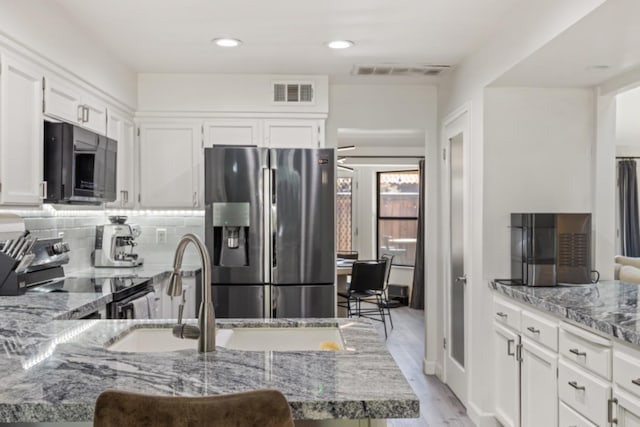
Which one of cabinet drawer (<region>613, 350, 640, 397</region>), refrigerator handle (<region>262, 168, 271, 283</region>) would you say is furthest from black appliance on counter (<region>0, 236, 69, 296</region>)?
cabinet drawer (<region>613, 350, 640, 397</region>)

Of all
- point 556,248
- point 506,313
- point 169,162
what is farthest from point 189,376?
point 169,162

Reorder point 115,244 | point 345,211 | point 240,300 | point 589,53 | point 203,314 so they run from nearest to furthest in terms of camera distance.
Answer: point 203,314, point 589,53, point 240,300, point 115,244, point 345,211

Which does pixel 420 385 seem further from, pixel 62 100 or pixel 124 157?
pixel 62 100

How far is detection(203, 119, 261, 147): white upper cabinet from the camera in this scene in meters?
4.16

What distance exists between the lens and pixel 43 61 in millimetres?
2666

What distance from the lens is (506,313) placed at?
119 inches

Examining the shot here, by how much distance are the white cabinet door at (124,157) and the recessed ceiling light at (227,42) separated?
95 centimetres

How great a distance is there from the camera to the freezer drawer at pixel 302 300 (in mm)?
3682

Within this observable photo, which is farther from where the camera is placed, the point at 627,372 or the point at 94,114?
the point at 94,114

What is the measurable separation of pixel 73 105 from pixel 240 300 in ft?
5.41

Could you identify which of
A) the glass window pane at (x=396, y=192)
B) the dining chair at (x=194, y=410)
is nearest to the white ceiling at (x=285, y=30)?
the dining chair at (x=194, y=410)

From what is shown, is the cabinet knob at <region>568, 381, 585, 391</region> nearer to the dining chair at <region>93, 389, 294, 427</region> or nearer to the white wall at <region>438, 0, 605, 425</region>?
the white wall at <region>438, 0, 605, 425</region>

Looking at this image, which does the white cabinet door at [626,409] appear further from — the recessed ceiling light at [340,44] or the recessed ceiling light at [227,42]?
the recessed ceiling light at [227,42]

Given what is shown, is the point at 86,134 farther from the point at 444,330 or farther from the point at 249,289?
the point at 444,330
